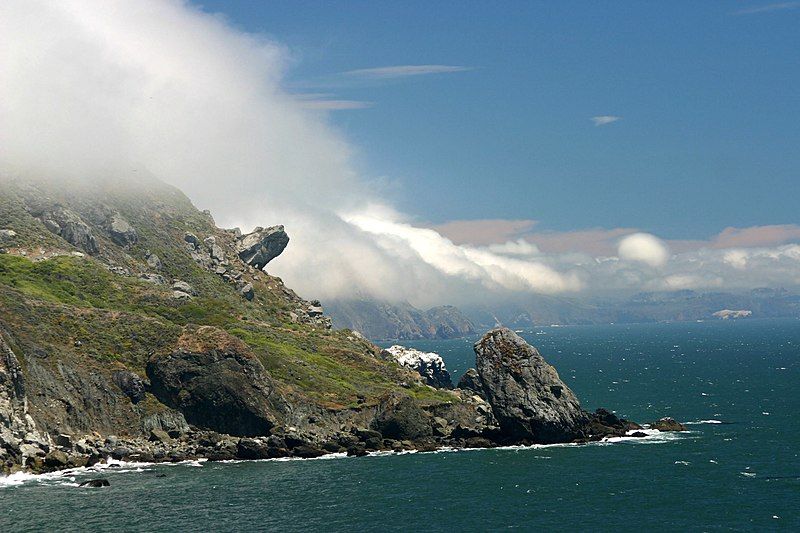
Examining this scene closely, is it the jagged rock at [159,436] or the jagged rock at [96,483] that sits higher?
the jagged rock at [159,436]

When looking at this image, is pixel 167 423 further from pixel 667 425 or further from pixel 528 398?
pixel 667 425

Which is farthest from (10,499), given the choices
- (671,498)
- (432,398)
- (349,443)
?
(432,398)

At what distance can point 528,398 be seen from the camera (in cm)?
14888

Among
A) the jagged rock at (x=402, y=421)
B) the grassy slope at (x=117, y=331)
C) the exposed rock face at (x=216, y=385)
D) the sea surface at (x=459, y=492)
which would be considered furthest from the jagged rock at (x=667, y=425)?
the exposed rock face at (x=216, y=385)

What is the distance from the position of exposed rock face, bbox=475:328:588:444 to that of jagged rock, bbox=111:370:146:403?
62.3 metres

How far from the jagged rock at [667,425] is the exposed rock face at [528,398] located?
52.3 ft

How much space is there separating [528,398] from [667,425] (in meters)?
30.4

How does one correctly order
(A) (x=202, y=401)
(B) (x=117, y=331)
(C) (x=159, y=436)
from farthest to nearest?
(B) (x=117, y=331)
(A) (x=202, y=401)
(C) (x=159, y=436)

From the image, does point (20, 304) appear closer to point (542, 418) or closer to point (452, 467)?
point (452, 467)

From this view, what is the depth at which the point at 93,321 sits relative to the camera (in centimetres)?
16462

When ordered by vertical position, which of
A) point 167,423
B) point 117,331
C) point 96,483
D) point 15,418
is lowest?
point 96,483

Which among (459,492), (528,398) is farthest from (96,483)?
(528,398)

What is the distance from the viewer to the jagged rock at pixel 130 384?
149625 millimetres

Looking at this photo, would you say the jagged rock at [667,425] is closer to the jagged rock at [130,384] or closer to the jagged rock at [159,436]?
the jagged rock at [159,436]
